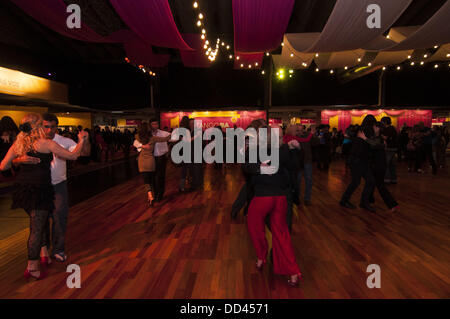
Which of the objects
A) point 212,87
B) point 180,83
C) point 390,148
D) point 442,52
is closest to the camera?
point 390,148

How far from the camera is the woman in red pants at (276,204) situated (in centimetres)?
225

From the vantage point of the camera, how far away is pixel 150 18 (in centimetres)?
519

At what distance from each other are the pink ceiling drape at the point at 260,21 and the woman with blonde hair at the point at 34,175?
405cm

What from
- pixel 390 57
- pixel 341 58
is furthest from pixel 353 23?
pixel 390 57

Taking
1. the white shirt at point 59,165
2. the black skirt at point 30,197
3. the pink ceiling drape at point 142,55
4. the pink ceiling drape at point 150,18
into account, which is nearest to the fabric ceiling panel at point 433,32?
the pink ceiling drape at point 150,18

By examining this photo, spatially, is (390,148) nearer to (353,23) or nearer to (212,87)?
(353,23)

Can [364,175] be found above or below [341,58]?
below

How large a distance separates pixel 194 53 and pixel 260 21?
19.1ft

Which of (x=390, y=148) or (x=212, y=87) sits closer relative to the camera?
(x=390, y=148)

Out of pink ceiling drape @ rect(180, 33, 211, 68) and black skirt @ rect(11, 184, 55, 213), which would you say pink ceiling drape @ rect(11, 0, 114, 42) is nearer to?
pink ceiling drape @ rect(180, 33, 211, 68)

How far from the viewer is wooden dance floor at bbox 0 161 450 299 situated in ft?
7.66

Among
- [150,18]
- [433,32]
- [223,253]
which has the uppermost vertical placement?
[150,18]

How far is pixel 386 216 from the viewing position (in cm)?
428

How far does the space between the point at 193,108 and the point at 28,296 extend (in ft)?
45.4
